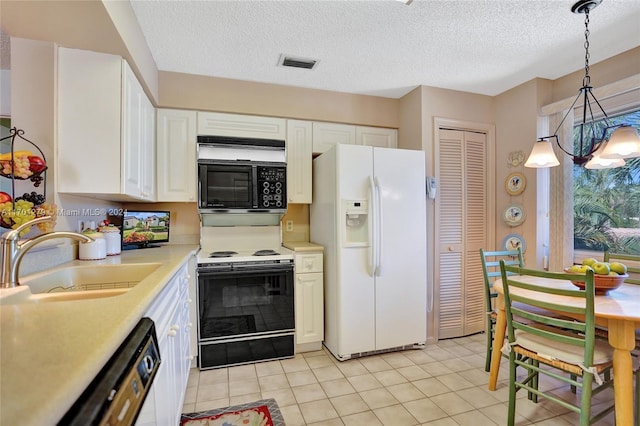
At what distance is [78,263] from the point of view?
1.78 m

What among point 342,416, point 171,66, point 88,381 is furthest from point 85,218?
point 342,416

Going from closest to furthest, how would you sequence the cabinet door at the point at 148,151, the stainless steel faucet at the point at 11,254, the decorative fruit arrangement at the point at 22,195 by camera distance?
the stainless steel faucet at the point at 11,254 < the decorative fruit arrangement at the point at 22,195 < the cabinet door at the point at 148,151

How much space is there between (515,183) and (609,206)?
72cm

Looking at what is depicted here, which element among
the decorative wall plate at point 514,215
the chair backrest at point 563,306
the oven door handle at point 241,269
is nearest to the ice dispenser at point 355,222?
the oven door handle at point 241,269

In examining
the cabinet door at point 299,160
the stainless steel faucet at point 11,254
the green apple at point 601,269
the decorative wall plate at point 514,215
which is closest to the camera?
the stainless steel faucet at point 11,254

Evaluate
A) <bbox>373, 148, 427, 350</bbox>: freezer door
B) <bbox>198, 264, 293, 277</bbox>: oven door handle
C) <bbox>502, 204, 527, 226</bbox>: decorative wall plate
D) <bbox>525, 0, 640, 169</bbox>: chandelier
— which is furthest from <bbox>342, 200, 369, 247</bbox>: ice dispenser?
<bbox>502, 204, 527, 226</bbox>: decorative wall plate

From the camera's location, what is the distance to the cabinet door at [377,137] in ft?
11.1

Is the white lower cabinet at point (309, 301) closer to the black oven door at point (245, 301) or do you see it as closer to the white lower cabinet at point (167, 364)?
the black oven door at point (245, 301)

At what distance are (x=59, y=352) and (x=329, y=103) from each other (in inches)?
119

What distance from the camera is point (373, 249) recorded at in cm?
268

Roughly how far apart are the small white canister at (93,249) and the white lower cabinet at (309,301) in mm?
1440

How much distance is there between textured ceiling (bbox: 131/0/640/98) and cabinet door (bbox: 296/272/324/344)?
6.19ft

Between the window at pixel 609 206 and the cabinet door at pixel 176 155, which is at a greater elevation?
the cabinet door at pixel 176 155

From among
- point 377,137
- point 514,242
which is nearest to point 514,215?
point 514,242
